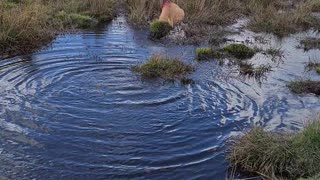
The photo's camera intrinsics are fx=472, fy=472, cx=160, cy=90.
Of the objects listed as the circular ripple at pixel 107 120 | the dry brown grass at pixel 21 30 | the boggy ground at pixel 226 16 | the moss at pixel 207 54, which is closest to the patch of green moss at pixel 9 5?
the dry brown grass at pixel 21 30

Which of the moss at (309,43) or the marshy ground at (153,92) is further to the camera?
the moss at (309,43)

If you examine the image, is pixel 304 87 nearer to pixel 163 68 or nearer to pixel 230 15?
pixel 163 68

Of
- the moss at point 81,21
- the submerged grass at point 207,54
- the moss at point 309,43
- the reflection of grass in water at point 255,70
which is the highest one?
the moss at point 81,21

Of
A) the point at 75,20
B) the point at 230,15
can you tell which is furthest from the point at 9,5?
the point at 230,15

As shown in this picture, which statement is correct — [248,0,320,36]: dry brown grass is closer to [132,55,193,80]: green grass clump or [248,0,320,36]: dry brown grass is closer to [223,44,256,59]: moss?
[223,44,256,59]: moss

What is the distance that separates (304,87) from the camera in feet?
40.2

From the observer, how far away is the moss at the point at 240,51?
15.1 metres

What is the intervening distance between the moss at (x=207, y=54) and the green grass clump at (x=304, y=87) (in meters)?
3.04

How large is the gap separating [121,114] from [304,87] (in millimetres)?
5224

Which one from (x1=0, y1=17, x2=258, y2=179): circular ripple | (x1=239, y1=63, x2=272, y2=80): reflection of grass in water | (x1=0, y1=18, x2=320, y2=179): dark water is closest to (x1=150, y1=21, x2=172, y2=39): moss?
(x1=0, y1=18, x2=320, y2=179): dark water

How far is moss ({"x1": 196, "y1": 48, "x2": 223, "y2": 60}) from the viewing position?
14.6 metres

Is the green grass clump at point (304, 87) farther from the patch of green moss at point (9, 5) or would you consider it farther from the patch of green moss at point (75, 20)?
the patch of green moss at point (9, 5)

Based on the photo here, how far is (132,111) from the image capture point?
32.6 feet

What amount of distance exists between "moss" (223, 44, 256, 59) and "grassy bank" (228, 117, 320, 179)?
721 cm
